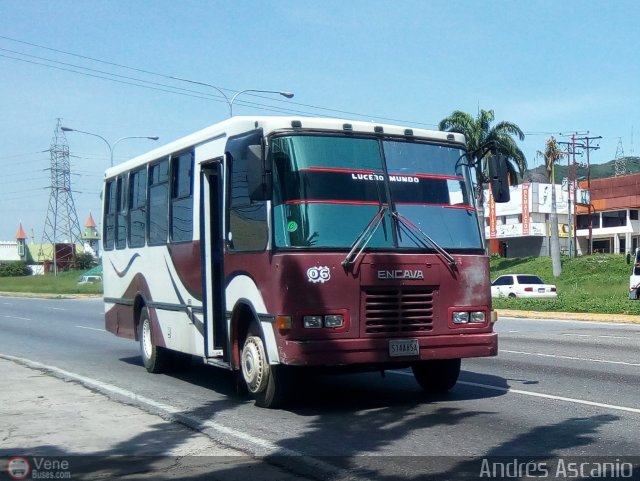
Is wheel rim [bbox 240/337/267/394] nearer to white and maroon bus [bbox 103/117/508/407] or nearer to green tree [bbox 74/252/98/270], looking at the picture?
white and maroon bus [bbox 103/117/508/407]

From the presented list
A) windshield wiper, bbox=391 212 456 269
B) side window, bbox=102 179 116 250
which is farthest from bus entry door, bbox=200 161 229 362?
side window, bbox=102 179 116 250

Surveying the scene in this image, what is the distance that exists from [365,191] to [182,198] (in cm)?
313

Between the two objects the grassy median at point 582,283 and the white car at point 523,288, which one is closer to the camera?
the grassy median at point 582,283

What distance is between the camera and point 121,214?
14.5m

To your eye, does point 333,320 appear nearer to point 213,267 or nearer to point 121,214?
point 213,267

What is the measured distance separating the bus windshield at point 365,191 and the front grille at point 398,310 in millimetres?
509

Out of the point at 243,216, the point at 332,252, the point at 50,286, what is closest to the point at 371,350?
the point at 332,252

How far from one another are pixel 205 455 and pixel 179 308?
4428mm

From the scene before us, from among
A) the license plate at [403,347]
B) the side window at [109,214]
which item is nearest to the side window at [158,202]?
the side window at [109,214]

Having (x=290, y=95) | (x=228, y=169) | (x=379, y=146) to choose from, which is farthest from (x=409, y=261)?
(x=290, y=95)

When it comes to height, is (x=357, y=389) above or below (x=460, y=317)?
below

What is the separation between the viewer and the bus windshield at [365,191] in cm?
922

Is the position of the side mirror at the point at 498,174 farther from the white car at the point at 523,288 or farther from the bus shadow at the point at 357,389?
the white car at the point at 523,288

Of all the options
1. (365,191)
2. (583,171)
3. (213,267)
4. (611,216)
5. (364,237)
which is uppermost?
(583,171)
